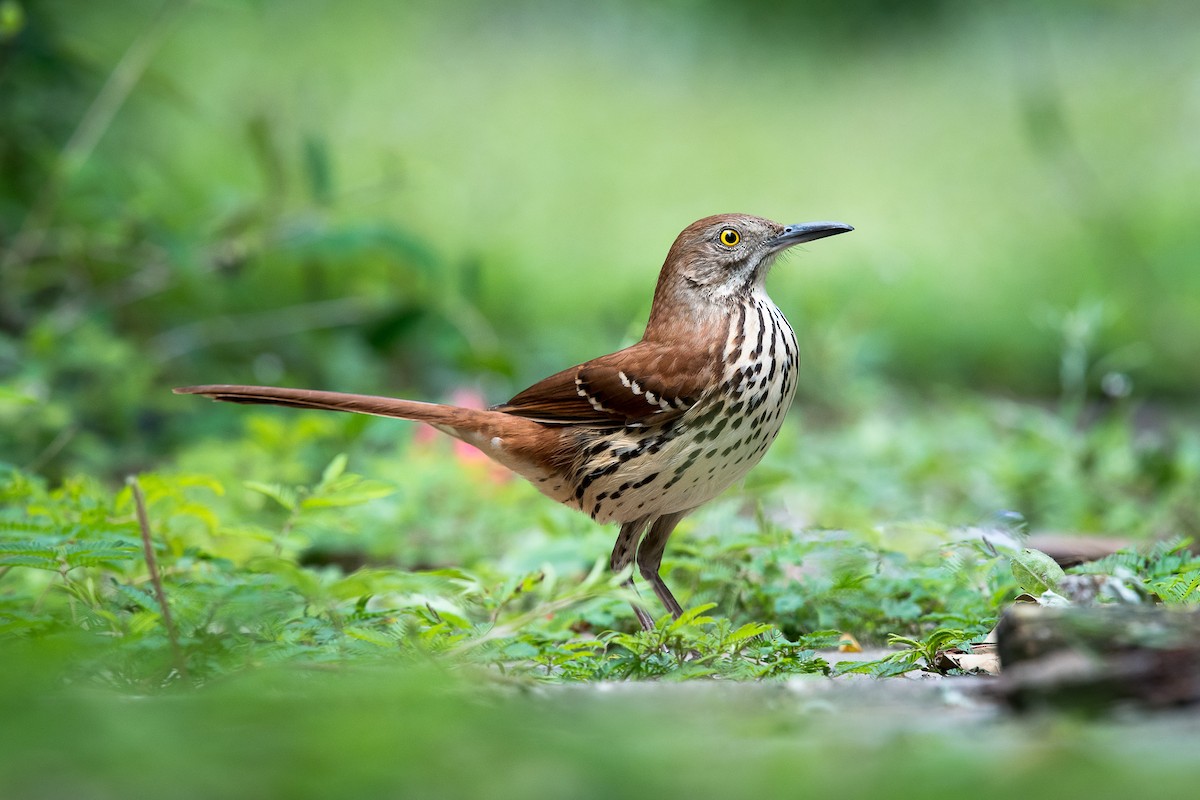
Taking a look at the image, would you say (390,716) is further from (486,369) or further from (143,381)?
(143,381)

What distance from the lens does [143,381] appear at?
552cm

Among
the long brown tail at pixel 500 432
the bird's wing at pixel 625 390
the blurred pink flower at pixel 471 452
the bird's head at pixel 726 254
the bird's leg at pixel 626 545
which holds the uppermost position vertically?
the bird's head at pixel 726 254

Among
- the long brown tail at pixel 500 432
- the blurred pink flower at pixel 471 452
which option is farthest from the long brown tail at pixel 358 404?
the blurred pink flower at pixel 471 452

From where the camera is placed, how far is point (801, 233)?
3564 millimetres

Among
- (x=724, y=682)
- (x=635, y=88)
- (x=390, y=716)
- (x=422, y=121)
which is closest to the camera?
(x=390, y=716)

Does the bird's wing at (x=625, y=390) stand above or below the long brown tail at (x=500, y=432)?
above

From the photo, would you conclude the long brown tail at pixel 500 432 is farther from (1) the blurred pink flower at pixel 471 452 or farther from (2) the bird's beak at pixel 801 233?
(1) the blurred pink flower at pixel 471 452

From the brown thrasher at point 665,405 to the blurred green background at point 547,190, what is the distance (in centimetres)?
51

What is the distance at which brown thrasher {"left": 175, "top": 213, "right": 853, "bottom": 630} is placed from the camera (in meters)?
3.13

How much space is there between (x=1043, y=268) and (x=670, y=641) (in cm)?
779

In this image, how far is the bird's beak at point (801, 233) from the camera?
354cm

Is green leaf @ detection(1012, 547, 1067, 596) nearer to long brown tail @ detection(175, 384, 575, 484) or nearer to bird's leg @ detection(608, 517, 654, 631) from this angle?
bird's leg @ detection(608, 517, 654, 631)

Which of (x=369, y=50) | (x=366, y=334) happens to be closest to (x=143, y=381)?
(x=366, y=334)

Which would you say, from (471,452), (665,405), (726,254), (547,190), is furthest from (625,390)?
(547,190)
